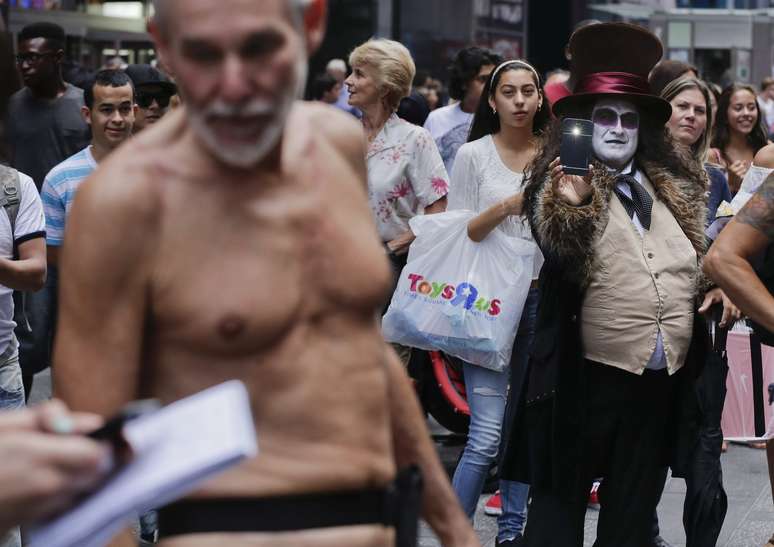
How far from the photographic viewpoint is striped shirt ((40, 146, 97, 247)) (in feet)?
19.7

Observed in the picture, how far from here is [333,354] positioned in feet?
8.26

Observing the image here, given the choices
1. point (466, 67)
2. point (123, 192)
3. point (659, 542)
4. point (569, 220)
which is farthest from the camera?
point (466, 67)

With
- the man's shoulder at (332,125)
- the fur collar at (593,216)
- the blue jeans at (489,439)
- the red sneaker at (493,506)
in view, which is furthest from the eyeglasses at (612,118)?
the man's shoulder at (332,125)

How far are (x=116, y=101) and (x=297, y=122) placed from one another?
3858 mm

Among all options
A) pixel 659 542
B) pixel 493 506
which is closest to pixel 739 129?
pixel 493 506

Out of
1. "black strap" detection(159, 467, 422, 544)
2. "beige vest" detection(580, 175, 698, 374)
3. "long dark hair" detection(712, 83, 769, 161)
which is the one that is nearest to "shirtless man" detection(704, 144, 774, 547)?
"beige vest" detection(580, 175, 698, 374)

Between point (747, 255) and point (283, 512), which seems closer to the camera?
A: point (283, 512)

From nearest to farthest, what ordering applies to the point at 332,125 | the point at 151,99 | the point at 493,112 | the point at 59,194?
the point at 332,125 < the point at 59,194 < the point at 493,112 < the point at 151,99

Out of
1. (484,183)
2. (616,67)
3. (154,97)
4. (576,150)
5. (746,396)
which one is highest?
(616,67)

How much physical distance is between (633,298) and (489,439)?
1405 millimetres

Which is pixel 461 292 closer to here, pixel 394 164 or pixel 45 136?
pixel 394 164

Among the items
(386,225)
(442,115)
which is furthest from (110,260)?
(442,115)

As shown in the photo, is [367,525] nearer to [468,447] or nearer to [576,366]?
[576,366]

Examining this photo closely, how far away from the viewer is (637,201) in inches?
200
